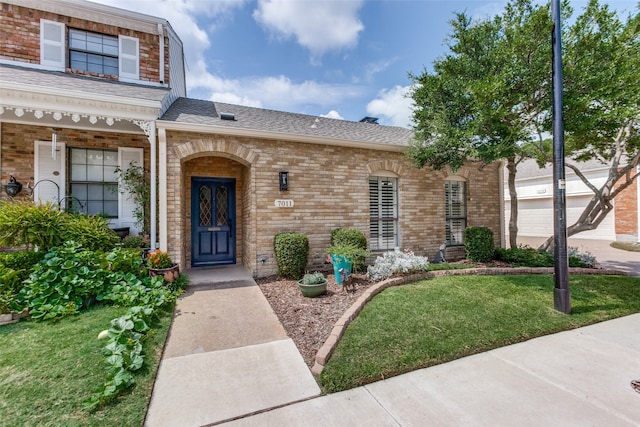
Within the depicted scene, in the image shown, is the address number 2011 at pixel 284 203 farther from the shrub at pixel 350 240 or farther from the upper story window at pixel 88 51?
the upper story window at pixel 88 51

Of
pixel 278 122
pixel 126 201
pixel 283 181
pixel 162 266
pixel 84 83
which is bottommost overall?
pixel 162 266

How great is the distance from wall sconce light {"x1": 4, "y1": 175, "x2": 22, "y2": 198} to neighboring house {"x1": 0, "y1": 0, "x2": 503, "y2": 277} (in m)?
0.24

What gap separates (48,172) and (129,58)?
4177 mm

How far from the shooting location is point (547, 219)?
1705 centimetres

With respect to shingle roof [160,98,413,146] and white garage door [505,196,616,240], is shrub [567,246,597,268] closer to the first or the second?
shingle roof [160,98,413,146]

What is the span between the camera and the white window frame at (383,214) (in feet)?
26.5

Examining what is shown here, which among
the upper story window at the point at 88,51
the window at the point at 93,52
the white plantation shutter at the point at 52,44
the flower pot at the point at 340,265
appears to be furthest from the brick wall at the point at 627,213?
the white plantation shutter at the point at 52,44

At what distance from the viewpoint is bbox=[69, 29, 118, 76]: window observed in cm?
802

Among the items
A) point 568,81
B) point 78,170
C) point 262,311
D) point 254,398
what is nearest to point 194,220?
point 78,170

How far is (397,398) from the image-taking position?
2.59 meters

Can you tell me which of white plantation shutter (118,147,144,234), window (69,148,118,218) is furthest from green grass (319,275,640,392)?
window (69,148,118,218)

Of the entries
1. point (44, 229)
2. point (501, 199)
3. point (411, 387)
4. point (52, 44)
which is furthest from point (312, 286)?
point (52, 44)

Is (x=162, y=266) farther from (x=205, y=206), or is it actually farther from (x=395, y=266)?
(x=395, y=266)

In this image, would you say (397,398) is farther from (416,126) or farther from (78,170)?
(78,170)
